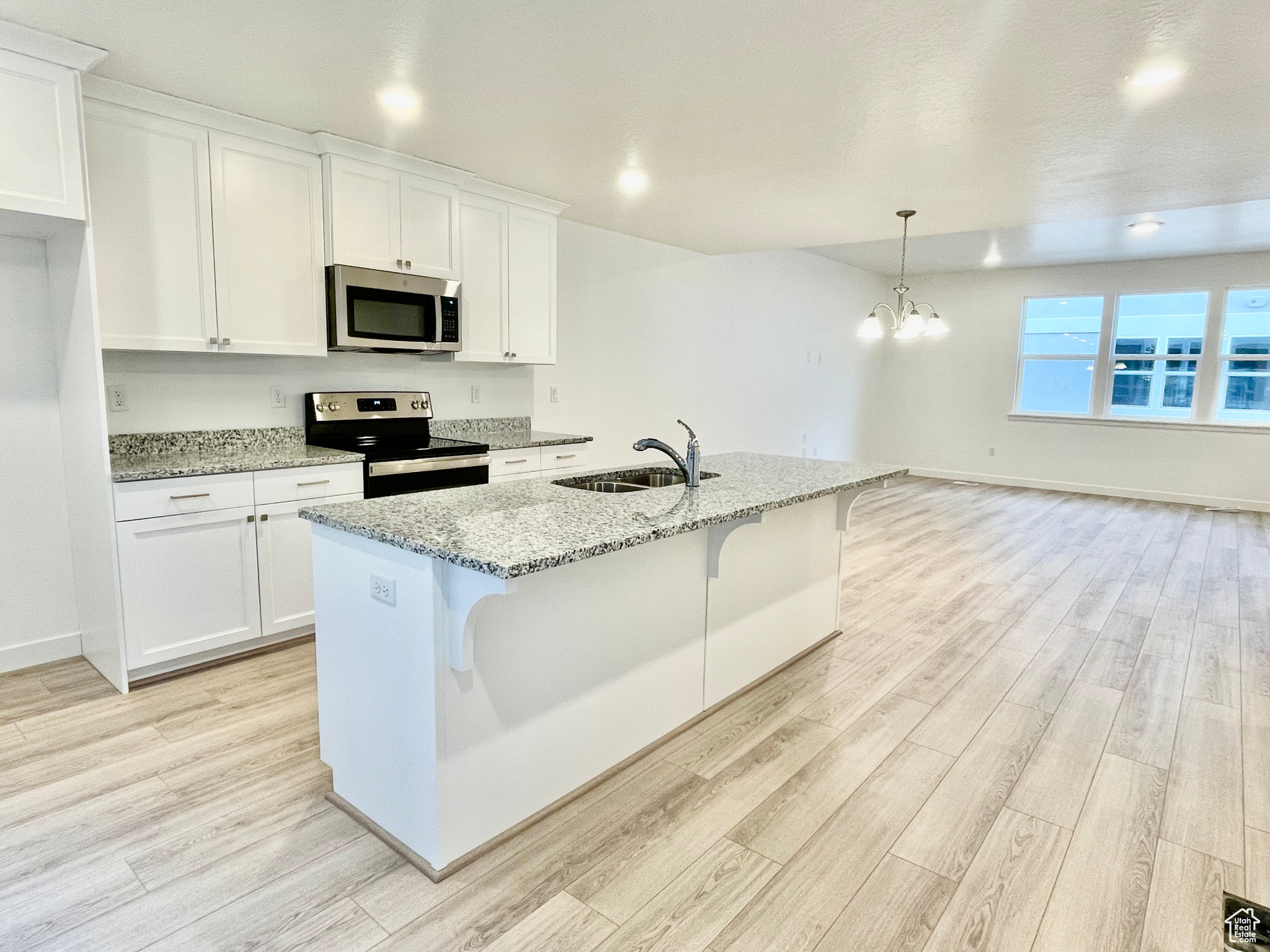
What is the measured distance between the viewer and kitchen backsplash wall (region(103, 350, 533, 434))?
3.06 meters

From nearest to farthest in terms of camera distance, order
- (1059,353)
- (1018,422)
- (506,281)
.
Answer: (506,281)
(1059,353)
(1018,422)

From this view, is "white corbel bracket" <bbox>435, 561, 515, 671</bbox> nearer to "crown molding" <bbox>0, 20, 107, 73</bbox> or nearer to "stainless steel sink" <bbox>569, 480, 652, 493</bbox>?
"stainless steel sink" <bbox>569, 480, 652, 493</bbox>

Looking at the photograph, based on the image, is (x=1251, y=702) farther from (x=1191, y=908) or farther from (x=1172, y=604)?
(x=1191, y=908)

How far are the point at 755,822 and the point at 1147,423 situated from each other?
7.68 m

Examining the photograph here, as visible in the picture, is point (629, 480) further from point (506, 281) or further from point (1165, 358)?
point (1165, 358)

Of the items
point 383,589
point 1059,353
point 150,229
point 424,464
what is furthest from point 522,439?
point 1059,353

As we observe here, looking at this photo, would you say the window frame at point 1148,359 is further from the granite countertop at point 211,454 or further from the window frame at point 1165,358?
the granite countertop at point 211,454

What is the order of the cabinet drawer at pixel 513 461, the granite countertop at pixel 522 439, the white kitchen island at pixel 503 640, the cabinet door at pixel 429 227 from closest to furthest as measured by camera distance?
the white kitchen island at pixel 503 640 < the cabinet door at pixel 429 227 < the cabinet drawer at pixel 513 461 < the granite countertop at pixel 522 439

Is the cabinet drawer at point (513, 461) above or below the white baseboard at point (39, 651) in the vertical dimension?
above

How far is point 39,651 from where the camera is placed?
298cm

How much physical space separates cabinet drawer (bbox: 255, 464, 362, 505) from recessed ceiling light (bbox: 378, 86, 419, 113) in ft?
4.96

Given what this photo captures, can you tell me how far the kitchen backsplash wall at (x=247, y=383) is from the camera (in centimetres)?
306

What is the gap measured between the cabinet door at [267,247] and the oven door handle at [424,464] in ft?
2.08

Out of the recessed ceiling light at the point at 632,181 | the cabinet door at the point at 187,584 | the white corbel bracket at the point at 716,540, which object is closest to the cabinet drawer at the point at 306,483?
the cabinet door at the point at 187,584
